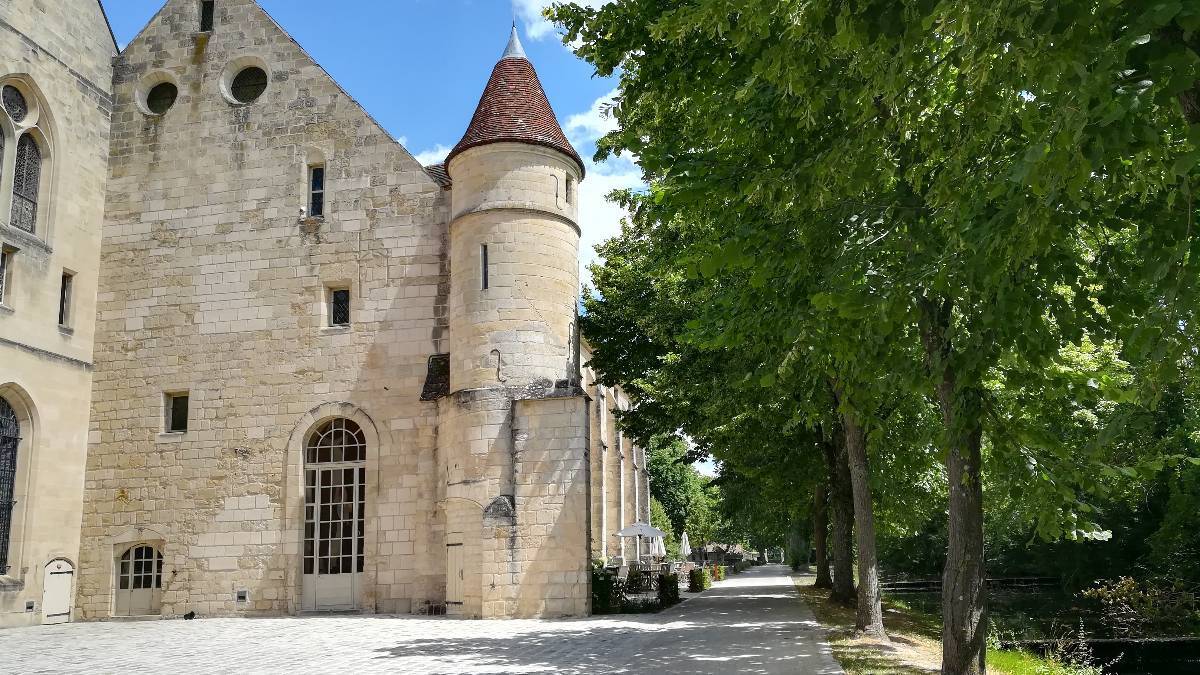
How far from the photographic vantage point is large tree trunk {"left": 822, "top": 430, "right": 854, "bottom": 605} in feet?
64.9

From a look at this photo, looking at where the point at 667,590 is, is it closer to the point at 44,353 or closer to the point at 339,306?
the point at 339,306

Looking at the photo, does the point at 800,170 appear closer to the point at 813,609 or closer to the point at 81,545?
the point at 813,609

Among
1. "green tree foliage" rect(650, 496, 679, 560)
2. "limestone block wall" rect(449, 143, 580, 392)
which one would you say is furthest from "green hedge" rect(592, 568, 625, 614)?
"green tree foliage" rect(650, 496, 679, 560)

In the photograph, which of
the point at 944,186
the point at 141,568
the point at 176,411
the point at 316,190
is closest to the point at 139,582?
the point at 141,568

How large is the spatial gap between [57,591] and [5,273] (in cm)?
687

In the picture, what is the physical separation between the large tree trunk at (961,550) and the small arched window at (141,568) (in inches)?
705

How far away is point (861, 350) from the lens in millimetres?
8133

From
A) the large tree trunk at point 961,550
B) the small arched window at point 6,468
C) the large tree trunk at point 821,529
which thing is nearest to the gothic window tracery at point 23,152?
the small arched window at point 6,468

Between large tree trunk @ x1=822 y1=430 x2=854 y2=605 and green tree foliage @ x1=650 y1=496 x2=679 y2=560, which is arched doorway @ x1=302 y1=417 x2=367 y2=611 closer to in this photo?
large tree trunk @ x1=822 y1=430 x2=854 y2=605

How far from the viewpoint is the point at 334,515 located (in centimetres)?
2038

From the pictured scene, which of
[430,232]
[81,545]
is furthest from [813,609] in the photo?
[81,545]

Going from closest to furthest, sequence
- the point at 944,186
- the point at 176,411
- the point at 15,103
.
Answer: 1. the point at 944,186
2. the point at 15,103
3. the point at 176,411

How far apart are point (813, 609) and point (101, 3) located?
22.2 meters

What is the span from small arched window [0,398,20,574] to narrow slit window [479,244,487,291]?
10.1 m
